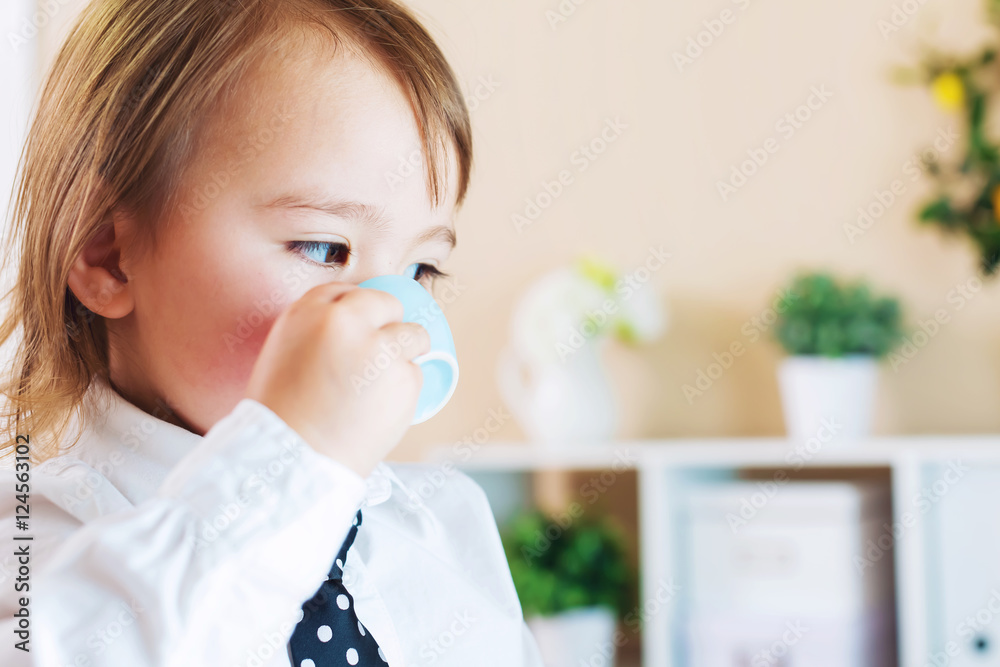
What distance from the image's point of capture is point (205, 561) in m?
0.44

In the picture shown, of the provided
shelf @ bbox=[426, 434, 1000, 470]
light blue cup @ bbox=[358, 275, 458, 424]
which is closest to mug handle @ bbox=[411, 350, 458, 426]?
light blue cup @ bbox=[358, 275, 458, 424]

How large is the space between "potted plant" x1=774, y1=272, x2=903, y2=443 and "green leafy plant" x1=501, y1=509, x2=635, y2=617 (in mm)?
392

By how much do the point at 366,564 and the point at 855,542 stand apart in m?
0.95

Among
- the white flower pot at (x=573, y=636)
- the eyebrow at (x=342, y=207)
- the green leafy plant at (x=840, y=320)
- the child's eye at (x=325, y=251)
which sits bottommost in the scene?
the white flower pot at (x=573, y=636)

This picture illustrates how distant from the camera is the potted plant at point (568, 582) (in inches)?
62.4

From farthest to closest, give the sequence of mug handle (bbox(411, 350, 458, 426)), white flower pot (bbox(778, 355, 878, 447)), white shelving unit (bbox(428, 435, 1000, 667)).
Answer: white flower pot (bbox(778, 355, 878, 447)) → white shelving unit (bbox(428, 435, 1000, 667)) → mug handle (bbox(411, 350, 458, 426))

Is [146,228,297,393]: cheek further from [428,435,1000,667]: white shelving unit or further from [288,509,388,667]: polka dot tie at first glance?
[428,435,1000,667]: white shelving unit

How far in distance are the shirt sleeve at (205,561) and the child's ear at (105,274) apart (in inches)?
9.0

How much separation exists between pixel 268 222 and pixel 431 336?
0.42 ft

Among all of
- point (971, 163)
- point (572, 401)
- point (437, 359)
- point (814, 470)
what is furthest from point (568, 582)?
point (437, 359)

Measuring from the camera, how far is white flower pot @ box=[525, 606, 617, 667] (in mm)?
1580

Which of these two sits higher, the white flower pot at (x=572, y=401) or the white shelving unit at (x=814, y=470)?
the white flower pot at (x=572, y=401)

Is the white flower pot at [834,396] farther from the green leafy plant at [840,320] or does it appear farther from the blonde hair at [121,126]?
the blonde hair at [121,126]

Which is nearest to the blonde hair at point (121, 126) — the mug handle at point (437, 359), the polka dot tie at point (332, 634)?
the mug handle at point (437, 359)
